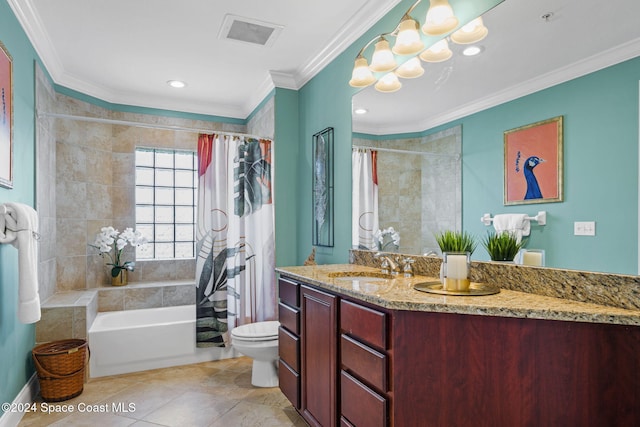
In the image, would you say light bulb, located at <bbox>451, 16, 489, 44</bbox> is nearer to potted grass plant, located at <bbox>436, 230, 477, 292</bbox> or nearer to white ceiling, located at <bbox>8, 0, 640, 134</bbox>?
white ceiling, located at <bbox>8, 0, 640, 134</bbox>

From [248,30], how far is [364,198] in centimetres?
143

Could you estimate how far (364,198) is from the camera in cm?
260

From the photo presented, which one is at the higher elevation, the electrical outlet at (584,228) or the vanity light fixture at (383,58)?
the vanity light fixture at (383,58)

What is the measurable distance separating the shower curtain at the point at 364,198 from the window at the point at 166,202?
2493 millimetres

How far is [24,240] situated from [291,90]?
238cm

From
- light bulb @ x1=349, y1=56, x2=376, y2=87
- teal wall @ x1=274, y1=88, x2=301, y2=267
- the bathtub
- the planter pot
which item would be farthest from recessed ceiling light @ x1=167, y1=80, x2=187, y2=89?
the bathtub

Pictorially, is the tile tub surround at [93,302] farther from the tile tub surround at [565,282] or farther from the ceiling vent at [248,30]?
the tile tub surround at [565,282]

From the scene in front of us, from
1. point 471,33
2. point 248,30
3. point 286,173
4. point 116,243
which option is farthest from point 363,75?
point 116,243

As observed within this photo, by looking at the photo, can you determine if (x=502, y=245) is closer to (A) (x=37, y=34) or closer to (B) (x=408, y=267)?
(B) (x=408, y=267)

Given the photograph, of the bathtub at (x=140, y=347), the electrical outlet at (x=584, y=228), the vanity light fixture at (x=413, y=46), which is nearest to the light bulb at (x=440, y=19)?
the vanity light fixture at (x=413, y=46)

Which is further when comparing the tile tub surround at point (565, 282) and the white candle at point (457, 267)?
the white candle at point (457, 267)

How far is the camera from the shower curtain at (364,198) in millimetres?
2520

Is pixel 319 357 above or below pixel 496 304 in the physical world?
below

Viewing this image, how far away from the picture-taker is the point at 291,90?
3.62 m
